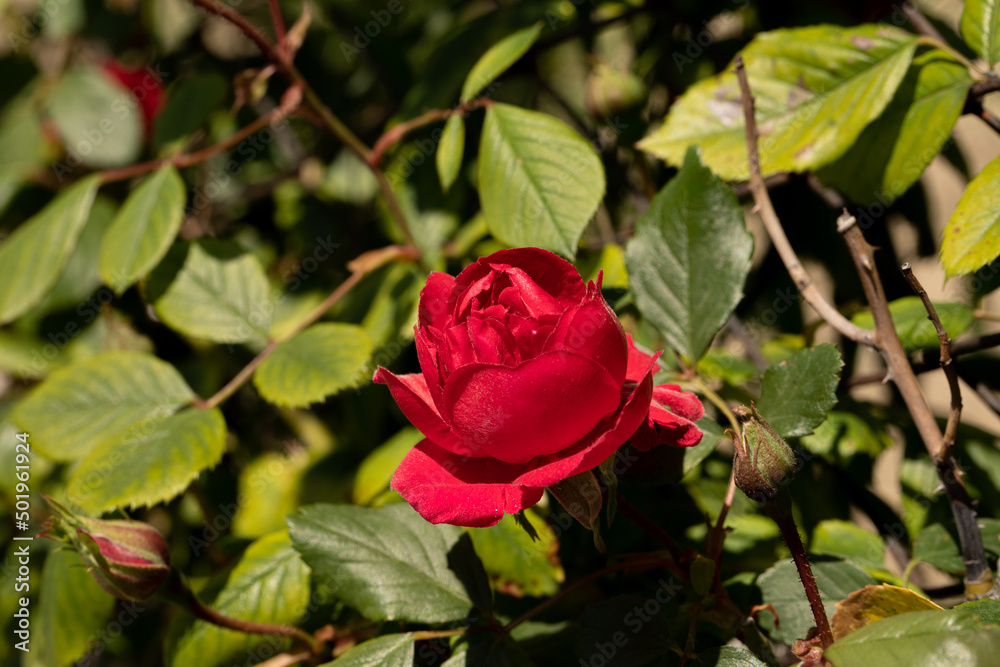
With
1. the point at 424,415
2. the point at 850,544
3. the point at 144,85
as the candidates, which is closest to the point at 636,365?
the point at 424,415

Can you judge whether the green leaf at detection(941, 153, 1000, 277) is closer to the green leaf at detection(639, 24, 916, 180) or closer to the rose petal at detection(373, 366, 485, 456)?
the green leaf at detection(639, 24, 916, 180)

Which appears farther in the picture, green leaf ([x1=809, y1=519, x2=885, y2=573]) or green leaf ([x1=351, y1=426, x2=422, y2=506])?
green leaf ([x1=351, y1=426, x2=422, y2=506])

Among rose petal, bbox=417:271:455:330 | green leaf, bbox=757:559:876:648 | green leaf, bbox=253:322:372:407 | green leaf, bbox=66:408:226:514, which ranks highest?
rose petal, bbox=417:271:455:330

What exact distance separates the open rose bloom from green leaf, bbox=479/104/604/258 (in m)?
0.22

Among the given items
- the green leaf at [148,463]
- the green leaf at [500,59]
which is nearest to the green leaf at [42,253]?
the green leaf at [148,463]

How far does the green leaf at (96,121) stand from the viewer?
1.23 m

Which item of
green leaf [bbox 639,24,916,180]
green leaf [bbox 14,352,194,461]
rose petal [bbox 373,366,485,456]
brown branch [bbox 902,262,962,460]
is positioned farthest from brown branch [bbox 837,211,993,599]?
green leaf [bbox 14,352,194,461]

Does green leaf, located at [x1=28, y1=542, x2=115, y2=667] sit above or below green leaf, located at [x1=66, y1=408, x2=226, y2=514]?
below

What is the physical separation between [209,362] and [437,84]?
56 cm

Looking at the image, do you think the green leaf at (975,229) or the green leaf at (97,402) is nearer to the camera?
the green leaf at (975,229)

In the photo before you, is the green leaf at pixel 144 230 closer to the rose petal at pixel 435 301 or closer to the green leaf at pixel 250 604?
the green leaf at pixel 250 604

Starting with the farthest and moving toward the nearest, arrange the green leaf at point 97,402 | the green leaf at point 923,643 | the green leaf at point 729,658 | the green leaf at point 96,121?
1. the green leaf at point 96,121
2. the green leaf at point 97,402
3. the green leaf at point 729,658
4. the green leaf at point 923,643

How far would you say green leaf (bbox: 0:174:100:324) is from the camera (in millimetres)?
888

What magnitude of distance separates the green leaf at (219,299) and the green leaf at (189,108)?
190mm
